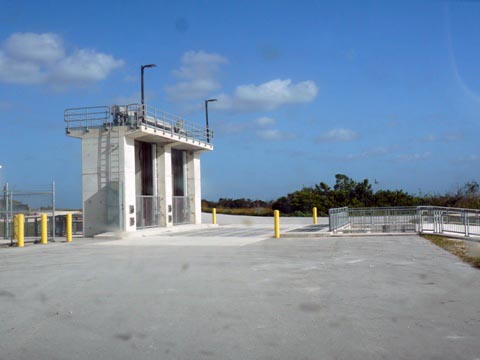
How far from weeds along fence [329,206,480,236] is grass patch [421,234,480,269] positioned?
2.38ft

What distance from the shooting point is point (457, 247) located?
57.6ft

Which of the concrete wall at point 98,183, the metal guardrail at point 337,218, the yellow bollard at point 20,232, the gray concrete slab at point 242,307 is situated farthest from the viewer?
the concrete wall at point 98,183

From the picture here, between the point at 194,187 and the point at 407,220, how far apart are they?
51.7 ft

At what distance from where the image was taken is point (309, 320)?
7664 millimetres

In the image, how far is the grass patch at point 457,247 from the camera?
45.9 ft

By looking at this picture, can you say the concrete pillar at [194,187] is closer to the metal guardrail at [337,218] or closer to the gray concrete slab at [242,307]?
the metal guardrail at [337,218]

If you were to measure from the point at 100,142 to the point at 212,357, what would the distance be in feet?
69.9

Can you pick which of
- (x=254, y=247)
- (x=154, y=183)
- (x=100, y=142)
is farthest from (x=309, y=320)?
(x=154, y=183)

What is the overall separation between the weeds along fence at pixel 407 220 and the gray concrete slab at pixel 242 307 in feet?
17.9

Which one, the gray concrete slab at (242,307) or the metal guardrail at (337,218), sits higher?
the metal guardrail at (337,218)

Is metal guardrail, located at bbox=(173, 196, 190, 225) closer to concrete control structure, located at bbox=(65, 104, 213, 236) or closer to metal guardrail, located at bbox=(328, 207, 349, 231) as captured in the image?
concrete control structure, located at bbox=(65, 104, 213, 236)

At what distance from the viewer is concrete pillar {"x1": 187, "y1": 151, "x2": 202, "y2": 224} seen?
35125mm

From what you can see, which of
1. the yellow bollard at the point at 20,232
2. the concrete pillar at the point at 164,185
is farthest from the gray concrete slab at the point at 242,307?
the concrete pillar at the point at 164,185

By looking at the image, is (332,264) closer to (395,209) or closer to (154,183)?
(395,209)
